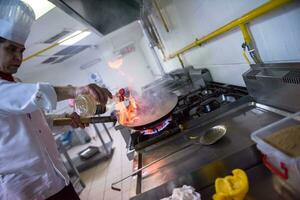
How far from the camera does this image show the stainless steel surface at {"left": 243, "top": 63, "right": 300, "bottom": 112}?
2.71 ft

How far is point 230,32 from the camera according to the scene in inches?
51.8

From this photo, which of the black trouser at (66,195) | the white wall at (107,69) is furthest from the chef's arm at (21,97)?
the white wall at (107,69)

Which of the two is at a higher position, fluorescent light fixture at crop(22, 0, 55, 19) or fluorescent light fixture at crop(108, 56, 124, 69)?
fluorescent light fixture at crop(22, 0, 55, 19)

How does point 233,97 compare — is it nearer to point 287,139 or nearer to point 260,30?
point 260,30

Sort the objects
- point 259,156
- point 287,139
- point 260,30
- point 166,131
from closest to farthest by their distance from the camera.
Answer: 1. point 287,139
2. point 259,156
3. point 260,30
4. point 166,131

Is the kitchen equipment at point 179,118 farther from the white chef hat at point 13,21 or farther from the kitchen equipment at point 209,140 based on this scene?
the white chef hat at point 13,21

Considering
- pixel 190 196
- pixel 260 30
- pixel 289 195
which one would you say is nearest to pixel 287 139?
pixel 289 195

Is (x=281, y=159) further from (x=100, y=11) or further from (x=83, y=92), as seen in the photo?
(x=100, y=11)

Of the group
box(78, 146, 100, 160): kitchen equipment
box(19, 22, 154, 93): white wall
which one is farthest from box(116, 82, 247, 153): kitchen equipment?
box(19, 22, 154, 93): white wall

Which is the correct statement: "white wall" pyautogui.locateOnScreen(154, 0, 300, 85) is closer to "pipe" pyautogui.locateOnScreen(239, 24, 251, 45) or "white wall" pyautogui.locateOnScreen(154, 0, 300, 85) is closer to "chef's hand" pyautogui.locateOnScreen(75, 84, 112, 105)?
"pipe" pyautogui.locateOnScreen(239, 24, 251, 45)

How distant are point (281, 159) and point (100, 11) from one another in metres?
1.91

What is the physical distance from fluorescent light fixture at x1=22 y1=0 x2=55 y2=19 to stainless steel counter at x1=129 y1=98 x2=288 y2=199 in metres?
2.00

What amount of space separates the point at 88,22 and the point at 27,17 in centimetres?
76

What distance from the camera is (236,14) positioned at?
116cm
